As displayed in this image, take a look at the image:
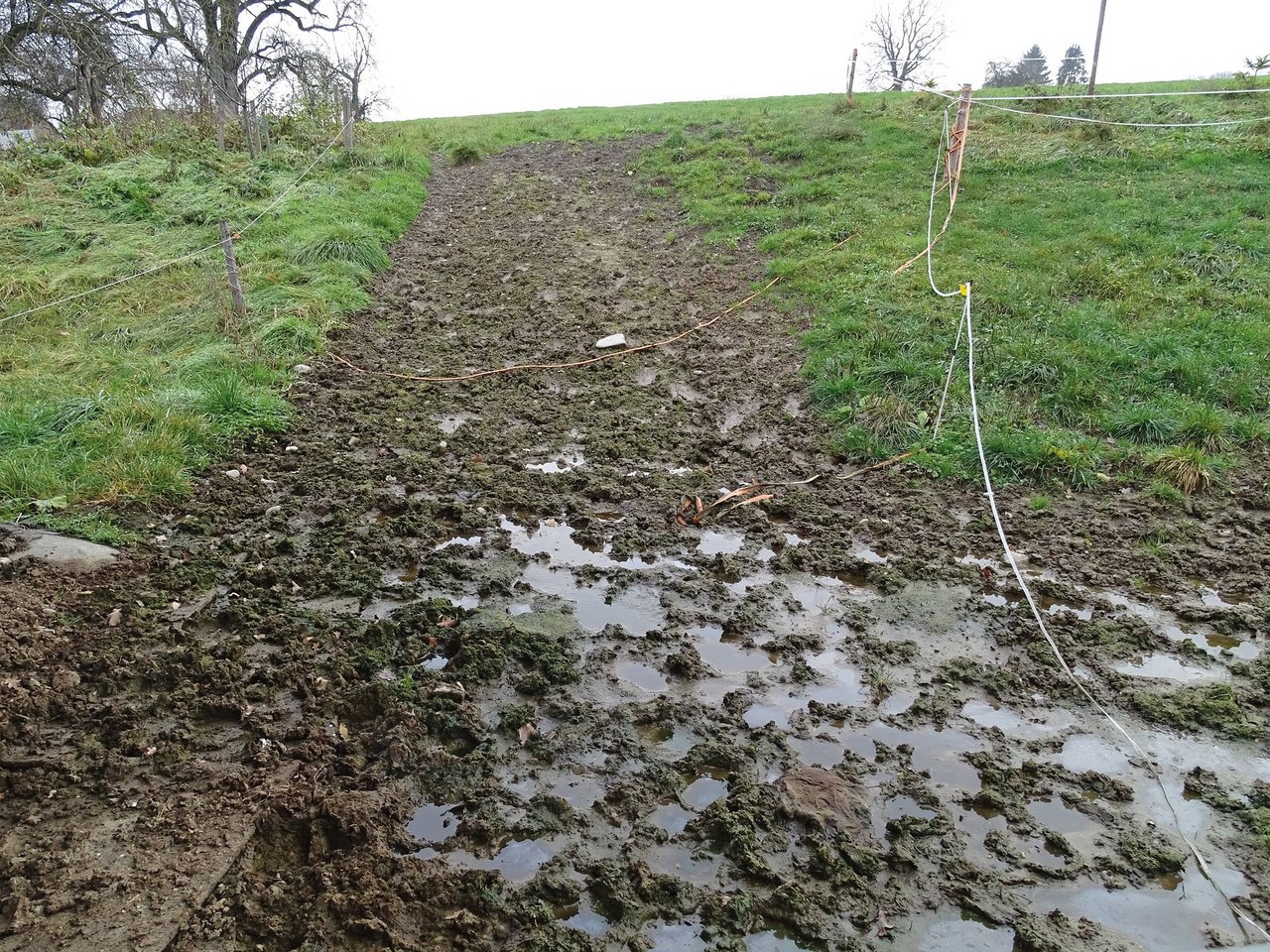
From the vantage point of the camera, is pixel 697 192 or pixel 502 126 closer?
pixel 697 192

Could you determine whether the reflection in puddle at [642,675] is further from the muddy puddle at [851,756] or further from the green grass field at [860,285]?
the green grass field at [860,285]

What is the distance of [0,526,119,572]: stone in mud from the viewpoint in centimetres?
468

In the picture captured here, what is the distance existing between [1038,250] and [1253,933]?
820 cm

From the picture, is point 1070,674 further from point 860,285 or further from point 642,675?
point 860,285

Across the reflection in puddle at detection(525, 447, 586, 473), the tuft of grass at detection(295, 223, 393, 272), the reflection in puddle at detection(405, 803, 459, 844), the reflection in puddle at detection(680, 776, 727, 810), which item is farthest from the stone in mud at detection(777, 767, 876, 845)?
the tuft of grass at detection(295, 223, 393, 272)

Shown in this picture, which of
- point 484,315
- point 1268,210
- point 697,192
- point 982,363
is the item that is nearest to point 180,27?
point 697,192

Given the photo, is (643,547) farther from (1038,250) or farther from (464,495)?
(1038,250)

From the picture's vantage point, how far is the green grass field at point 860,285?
6.20 m

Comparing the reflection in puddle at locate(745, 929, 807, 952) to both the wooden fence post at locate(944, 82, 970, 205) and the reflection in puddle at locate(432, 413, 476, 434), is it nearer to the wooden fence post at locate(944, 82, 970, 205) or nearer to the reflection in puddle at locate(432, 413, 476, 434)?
the reflection in puddle at locate(432, 413, 476, 434)

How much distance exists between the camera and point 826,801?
327 centimetres

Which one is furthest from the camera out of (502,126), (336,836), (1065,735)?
(502,126)

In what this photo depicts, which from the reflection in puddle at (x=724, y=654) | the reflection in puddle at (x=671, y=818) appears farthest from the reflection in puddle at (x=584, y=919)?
the reflection in puddle at (x=724, y=654)

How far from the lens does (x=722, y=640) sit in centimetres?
436

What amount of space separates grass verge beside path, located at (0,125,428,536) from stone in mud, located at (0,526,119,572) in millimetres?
146
